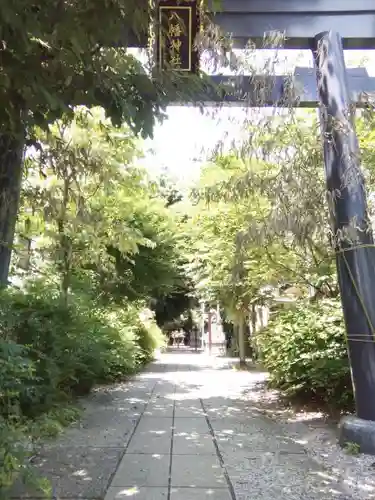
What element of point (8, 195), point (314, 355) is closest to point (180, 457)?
point (314, 355)

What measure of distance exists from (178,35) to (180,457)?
4.25m

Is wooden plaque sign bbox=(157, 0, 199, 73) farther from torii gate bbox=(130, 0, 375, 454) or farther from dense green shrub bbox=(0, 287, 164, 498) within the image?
dense green shrub bbox=(0, 287, 164, 498)

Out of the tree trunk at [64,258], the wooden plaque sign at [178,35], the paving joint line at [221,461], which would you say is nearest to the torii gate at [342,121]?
the wooden plaque sign at [178,35]

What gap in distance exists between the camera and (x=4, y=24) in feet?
10.4

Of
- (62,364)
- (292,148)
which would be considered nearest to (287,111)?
(292,148)

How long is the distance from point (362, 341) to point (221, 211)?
4960mm

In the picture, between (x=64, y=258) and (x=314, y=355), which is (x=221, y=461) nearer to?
(x=314, y=355)

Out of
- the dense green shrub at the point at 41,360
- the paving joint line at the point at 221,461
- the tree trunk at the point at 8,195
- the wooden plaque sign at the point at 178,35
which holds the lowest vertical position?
the paving joint line at the point at 221,461

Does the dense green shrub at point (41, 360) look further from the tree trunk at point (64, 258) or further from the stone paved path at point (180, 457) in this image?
the tree trunk at point (64, 258)

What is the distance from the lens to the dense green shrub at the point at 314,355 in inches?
284

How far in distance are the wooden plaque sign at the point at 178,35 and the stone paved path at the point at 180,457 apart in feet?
12.3

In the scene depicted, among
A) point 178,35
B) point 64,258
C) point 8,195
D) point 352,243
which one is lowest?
point 352,243

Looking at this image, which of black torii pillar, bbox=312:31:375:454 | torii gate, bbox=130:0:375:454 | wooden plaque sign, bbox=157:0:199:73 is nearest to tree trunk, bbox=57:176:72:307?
torii gate, bbox=130:0:375:454

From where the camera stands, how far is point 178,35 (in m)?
5.16
